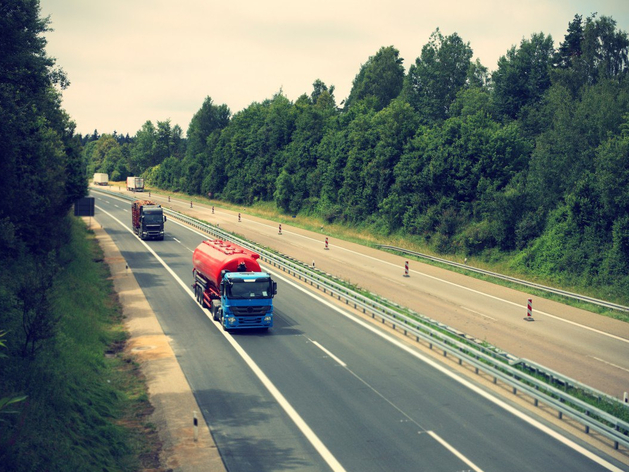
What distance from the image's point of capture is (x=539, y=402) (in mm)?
17141

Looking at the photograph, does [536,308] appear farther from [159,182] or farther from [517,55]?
[159,182]

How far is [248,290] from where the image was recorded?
2373 centimetres

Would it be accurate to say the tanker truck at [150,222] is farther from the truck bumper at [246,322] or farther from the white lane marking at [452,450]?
the white lane marking at [452,450]

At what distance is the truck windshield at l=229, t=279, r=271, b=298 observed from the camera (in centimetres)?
2368

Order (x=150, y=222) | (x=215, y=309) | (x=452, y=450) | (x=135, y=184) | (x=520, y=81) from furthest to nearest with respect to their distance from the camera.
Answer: (x=135, y=184) < (x=520, y=81) < (x=150, y=222) < (x=215, y=309) < (x=452, y=450)

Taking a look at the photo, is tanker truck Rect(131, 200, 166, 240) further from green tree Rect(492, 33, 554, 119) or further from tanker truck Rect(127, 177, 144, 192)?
tanker truck Rect(127, 177, 144, 192)

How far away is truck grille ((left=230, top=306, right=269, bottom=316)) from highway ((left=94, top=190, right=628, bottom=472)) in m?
1.05

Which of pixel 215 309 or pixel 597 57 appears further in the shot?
pixel 597 57

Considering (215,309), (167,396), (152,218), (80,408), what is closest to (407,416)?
(167,396)

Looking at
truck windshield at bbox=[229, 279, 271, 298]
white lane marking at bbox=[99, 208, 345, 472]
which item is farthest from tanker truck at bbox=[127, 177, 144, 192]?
truck windshield at bbox=[229, 279, 271, 298]

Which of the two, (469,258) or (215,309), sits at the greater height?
(469,258)

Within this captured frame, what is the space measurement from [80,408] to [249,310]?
32.4 feet

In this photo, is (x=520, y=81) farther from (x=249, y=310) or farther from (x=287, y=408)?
(x=287, y=408)

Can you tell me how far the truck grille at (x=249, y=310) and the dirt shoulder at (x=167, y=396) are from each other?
10.4 feet
